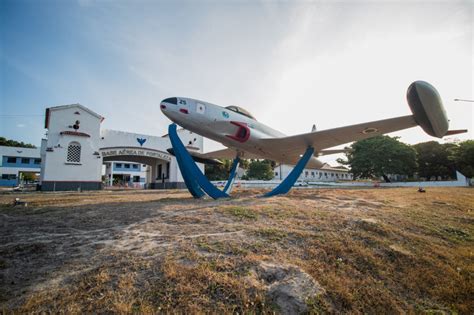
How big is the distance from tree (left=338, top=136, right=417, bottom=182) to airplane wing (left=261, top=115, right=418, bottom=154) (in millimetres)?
33784

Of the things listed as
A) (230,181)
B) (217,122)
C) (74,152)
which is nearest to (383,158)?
(230,181)

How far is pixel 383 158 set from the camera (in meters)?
39.7

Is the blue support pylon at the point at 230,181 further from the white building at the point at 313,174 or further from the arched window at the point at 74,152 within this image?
the white building at the point at 313,174

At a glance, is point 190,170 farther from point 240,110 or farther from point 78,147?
point 78,147

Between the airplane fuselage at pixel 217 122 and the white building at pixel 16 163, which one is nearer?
the airplane fuselage at pixel 217 122

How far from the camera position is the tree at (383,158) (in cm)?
3950

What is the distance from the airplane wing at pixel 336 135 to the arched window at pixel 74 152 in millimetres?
21755

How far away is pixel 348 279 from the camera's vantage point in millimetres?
3307

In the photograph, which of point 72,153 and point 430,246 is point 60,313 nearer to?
point 430,246

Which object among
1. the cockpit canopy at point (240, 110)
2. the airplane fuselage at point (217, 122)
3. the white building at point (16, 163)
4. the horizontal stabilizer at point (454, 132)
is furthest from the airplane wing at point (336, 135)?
the white building at point (16, 163)

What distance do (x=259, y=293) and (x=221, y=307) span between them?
52 cm

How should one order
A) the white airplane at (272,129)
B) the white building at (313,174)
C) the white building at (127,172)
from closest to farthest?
the white airplane at (272,129), the white building at (127,172), the white building at (313,174)

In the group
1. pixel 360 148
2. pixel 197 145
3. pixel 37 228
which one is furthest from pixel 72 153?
pixel 360 148

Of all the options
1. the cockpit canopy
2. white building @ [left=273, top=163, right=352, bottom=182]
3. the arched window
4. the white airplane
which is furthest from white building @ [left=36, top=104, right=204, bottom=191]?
white building @ [left=273, top=163, right=352, bottom=182]
